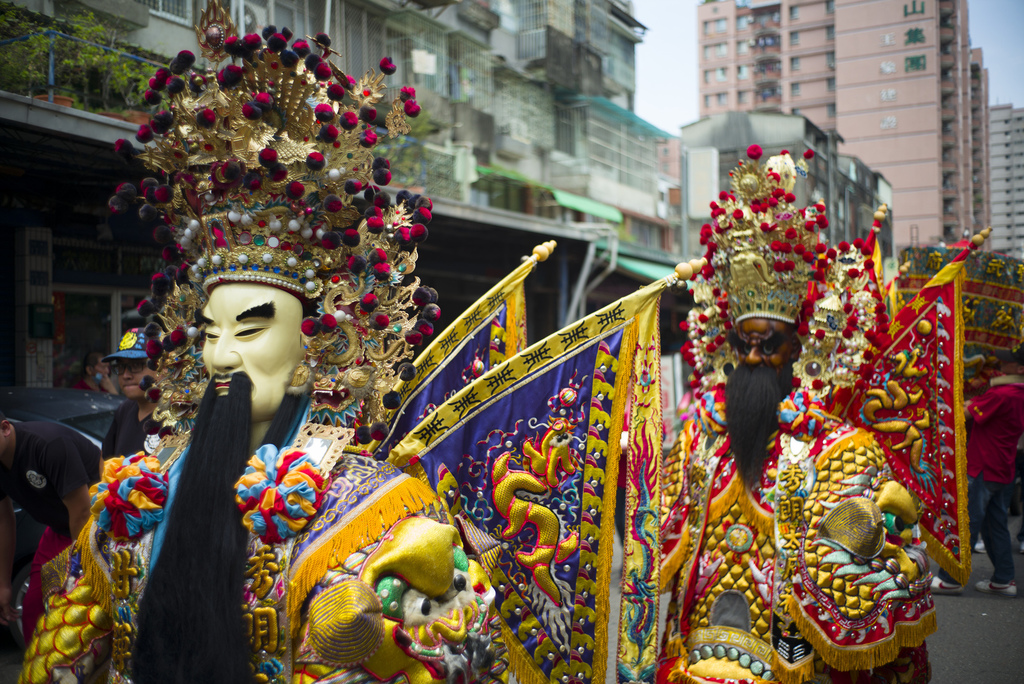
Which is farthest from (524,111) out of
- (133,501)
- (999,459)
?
(133,501)

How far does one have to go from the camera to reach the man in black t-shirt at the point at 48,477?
3715mm

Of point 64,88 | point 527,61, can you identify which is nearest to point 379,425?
point 64,88

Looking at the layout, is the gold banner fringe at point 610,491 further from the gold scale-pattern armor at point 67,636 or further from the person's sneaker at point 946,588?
the person's sneaker at point 946,588

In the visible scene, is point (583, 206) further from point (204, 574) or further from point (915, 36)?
point (915, 36)

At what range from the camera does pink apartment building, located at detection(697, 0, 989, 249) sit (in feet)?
90.1

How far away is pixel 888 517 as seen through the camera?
3.16 meters

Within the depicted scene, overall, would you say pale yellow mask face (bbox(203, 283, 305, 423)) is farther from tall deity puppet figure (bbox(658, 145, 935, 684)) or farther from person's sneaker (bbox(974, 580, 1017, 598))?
person's sneaker (bbox(974, 580, 1017, 598))

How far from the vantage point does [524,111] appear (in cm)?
1700

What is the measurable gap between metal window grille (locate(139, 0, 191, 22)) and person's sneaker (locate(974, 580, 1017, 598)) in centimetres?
823

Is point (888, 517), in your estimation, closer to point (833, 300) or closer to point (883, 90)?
point (833, 300)

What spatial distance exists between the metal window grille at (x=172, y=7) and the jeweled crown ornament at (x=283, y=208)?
20.3 feet

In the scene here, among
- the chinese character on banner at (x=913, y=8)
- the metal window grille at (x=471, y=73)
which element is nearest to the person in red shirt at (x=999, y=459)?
the metal window grille at (x=471, y=73)

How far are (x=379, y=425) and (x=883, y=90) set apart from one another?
36.8 metres

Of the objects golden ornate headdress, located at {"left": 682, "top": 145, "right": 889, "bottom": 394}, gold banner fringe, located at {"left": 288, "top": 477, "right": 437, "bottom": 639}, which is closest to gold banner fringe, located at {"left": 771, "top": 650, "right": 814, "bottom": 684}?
golden ornate headdress, located at {"left": 682, "top": 145, "right": 889, "bottom": 394}
